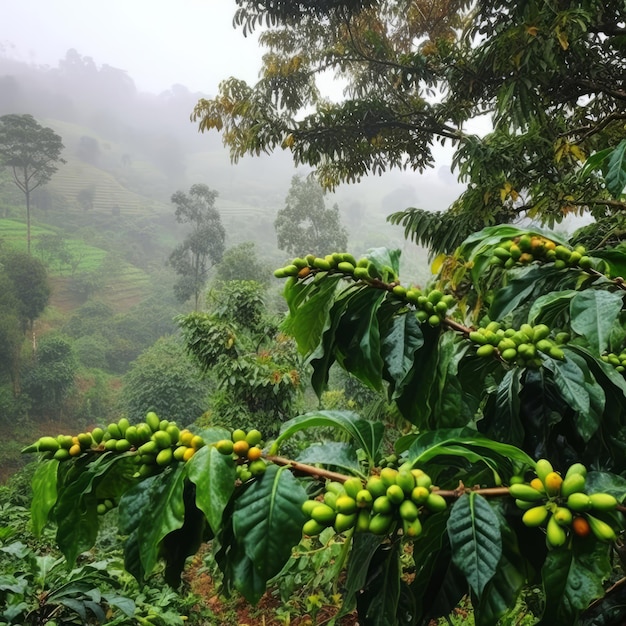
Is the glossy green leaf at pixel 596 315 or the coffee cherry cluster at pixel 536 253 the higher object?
the coffee cherry cluster at pixel 536 253

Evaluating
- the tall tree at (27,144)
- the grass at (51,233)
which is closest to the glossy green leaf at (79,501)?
the tall tree at (27,144)

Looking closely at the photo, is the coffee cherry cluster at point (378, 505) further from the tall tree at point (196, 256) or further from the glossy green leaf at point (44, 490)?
the tall tree at point (196, 256)

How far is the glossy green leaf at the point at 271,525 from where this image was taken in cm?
37

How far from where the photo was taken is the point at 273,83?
594 centimetres

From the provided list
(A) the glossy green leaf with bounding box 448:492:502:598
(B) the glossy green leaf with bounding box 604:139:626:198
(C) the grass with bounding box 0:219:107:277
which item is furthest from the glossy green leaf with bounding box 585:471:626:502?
(C) the grass with bounding box 0:219:107:277

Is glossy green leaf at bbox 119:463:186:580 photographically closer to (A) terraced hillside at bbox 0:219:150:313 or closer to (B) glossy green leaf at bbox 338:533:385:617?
(B) glossy green leaf at bbox 338:533:385:617

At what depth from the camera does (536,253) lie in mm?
576

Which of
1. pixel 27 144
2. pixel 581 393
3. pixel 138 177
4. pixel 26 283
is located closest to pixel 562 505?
pixel 581 393

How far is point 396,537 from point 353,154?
503cm

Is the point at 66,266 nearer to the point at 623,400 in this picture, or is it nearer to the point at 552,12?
the point at 552,12

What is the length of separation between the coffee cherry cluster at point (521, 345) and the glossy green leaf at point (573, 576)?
0.20 meters

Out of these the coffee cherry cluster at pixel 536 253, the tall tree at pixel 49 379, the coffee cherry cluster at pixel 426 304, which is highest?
the coffee cherry cluster at pixel 536 253

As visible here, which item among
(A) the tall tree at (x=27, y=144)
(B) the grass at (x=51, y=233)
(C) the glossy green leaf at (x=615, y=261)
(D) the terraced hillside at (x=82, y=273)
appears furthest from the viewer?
(B) the grass at (x=51, y=233)

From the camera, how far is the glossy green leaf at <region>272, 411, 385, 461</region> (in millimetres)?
461
